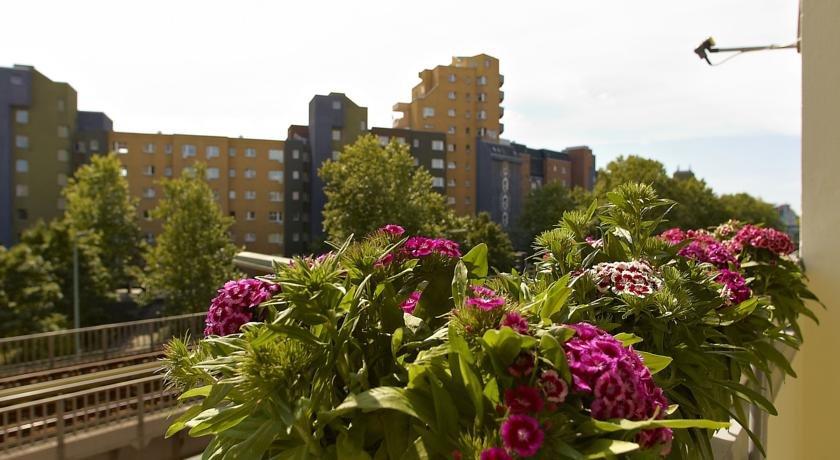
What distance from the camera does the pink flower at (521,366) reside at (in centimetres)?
90

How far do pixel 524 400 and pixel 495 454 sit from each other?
113 mm

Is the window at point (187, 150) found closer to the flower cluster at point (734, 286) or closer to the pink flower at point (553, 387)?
the flower cluster at point (734, 286)

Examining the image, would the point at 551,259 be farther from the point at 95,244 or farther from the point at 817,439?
the point at 95,244

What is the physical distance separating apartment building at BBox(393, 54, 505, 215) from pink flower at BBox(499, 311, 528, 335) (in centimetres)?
4391

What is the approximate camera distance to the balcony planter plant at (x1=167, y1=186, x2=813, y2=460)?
34.6 inches

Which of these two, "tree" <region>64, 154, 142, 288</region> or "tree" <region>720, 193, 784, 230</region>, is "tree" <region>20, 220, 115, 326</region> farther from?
"tree" <region>720, 193, 784, 230</region>

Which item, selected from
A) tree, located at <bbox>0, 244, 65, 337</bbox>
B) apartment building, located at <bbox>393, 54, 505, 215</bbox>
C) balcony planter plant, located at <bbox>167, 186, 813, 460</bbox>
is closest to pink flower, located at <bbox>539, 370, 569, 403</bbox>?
balcony planter plant, located at <bbox>167, 186, 813, 460</bbox>

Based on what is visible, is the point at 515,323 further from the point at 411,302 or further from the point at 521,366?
the point at 411,302

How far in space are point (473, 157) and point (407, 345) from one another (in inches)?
1798

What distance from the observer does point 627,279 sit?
1526mm

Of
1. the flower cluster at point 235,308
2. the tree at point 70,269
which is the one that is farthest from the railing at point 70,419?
the tree at point 70,269

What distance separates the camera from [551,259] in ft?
6.05

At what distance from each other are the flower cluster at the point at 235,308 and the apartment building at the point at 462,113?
143 feet

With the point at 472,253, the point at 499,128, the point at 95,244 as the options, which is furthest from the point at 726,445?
the point at 499,128
